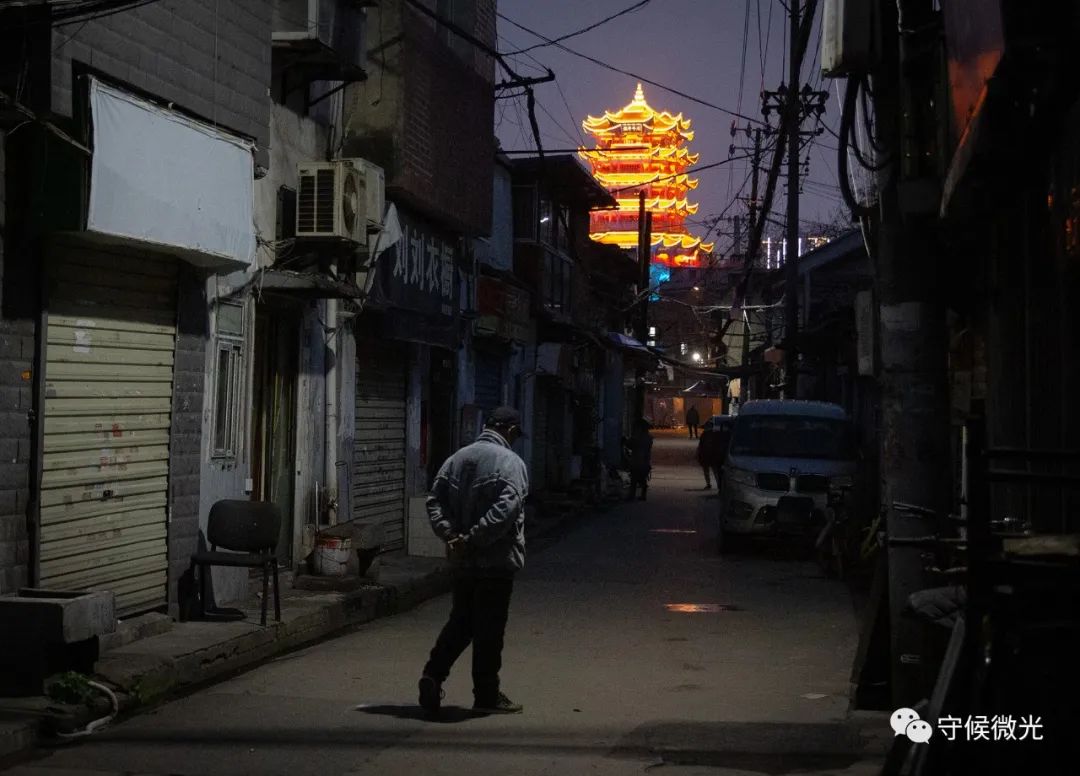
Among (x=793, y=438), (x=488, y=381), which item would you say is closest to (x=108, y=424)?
(x=793, y=438)

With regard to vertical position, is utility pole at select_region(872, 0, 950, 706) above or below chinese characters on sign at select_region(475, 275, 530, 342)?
below

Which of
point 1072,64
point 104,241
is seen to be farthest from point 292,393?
point 1072,64

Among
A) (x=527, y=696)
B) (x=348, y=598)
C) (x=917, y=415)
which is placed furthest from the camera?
(x=348, y=598)

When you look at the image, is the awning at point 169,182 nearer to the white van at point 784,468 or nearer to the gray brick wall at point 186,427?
the gray brick wall at point 186,427

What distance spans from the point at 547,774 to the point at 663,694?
242cm

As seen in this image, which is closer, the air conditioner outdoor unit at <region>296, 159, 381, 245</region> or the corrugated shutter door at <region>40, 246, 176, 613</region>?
the corrugated shutter door at <region>40, 246, 176, 613</region>

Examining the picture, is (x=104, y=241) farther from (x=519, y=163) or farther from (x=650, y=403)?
(x=650, y=403)

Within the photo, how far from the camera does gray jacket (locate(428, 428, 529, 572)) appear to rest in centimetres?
794

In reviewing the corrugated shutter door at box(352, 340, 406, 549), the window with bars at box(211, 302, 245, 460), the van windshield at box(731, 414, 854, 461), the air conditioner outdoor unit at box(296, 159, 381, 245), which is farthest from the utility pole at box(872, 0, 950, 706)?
the van windshield at box(731, 414, 854, 461)

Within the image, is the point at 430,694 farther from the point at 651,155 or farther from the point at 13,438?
the point at 651,155

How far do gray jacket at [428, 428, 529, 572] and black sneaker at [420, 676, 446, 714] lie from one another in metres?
0.73

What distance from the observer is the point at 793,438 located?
19.8 m

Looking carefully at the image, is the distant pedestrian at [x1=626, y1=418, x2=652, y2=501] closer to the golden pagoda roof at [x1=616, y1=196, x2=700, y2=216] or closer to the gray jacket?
the gray jacket

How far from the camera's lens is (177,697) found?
8.72 metres
